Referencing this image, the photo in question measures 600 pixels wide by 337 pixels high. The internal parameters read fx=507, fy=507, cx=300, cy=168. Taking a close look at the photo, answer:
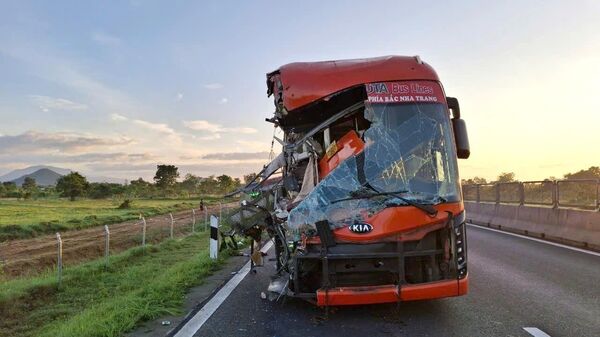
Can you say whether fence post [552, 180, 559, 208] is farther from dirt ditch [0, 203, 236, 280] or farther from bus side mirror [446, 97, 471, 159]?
dirt ditch [0, 203, 236, 280]

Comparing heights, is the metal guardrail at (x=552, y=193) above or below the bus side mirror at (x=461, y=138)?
below

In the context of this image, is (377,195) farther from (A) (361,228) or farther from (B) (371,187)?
(A) (361,228)

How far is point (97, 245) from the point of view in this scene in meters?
21.9

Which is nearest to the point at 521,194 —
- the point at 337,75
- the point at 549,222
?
the point at 549,222

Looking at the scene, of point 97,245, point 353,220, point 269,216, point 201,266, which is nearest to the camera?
point 353,220

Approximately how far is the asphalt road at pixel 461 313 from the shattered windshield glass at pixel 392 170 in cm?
115

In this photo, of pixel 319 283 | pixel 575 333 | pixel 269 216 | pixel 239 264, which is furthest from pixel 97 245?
pixel 575 333

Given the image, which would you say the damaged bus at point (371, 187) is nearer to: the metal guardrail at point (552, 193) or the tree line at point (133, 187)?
the metal guardrail at point (552, 193)

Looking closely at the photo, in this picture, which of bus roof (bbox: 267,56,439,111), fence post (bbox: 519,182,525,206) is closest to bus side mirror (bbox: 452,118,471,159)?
bus roof (bbox: 267,56,439,111)

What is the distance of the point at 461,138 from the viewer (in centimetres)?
648

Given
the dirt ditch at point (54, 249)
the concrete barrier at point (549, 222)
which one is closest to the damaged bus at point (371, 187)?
the concrete barrier at point (549, 222)

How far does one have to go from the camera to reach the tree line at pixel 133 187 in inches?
2958

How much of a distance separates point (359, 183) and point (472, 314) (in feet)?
6.79

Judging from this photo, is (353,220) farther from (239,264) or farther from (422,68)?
(239,264)
